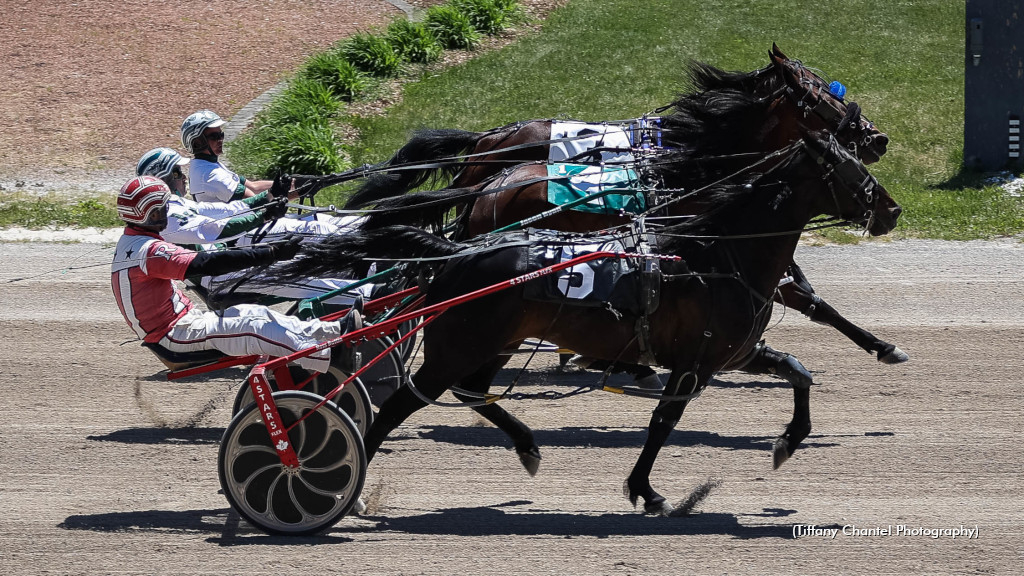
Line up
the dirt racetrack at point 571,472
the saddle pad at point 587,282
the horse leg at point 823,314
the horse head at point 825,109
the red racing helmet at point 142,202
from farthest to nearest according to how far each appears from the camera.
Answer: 1. the horse leg at point 823,314
2. the horse head at point 825,109
3. the red racing helmet at point 142,202
4. the saddle pad at point 587,282
5. the dirt racetrack at point 571,472

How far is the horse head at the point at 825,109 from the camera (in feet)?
21.0

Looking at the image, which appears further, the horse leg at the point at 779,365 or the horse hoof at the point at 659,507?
the horse leg at the point at 779,365

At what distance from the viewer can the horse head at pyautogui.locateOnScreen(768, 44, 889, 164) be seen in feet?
21.0

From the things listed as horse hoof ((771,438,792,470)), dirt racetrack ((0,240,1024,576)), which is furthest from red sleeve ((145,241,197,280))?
horse hoof ((771,438,792,470))

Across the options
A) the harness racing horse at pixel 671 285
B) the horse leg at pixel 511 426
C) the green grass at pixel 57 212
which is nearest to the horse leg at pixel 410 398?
the harness racing horse at pixel 671 285

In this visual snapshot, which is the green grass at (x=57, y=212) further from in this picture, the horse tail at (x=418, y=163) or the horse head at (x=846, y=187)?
the horse head at (x=846, y=187)

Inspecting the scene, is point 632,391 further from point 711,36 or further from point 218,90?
point 711,36

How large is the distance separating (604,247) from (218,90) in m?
10.6

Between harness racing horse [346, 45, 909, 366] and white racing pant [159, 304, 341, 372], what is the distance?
0.98 metres

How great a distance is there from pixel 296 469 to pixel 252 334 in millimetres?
765

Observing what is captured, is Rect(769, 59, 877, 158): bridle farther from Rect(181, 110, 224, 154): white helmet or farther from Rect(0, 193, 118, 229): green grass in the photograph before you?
Rect(0, 193, 118, 229): green grass

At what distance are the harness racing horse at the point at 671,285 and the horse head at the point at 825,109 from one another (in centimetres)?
70

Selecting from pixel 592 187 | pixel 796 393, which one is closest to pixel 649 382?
pixel 796 393

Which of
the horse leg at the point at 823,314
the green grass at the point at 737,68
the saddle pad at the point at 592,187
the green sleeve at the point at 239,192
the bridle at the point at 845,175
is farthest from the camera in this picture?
the green grass at the point at 737,68
